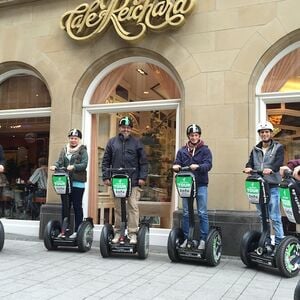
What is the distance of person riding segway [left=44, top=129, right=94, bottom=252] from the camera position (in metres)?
7.45

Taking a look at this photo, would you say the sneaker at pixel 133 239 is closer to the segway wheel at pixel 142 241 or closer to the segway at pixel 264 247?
the segway wheel at pixel 142 241

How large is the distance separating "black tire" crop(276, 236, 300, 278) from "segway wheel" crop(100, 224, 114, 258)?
2585mm

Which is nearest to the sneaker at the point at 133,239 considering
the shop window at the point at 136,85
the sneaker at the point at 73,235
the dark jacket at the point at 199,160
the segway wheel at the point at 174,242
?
the segway wheel at the point at 174,242

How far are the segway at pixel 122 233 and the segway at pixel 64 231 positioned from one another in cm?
57

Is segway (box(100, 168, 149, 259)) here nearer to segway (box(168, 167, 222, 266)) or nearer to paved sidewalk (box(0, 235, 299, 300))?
paved sidewalk (box(0, 235, 299, 300))

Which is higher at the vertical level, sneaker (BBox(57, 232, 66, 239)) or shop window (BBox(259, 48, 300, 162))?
shop window (BBox(259, 48, 300, 162))

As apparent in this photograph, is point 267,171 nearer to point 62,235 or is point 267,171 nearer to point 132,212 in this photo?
point 132,212

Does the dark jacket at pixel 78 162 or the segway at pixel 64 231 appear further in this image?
the dark jacket at pixel 78 162

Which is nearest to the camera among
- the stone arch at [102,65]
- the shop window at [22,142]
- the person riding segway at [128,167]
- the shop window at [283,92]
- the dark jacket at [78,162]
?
the person riding segway at [128,167]

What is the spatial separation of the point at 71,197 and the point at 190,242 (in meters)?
2.34

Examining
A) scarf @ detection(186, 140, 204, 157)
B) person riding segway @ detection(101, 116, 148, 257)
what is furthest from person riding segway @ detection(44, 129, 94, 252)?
scarf @ detection(186, 140, 204, 157)

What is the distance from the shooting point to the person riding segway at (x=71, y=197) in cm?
745

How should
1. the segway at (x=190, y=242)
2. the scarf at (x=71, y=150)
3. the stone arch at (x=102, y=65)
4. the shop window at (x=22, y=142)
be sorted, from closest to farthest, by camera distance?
the segway at (x=190, y=242) < the scarf at (x=71, y=150) < the stone arch at (x=102, y=65) < the shop window at (x=22, y=142)

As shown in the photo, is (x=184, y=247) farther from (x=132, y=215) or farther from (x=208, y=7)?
(x=208, y=7)
